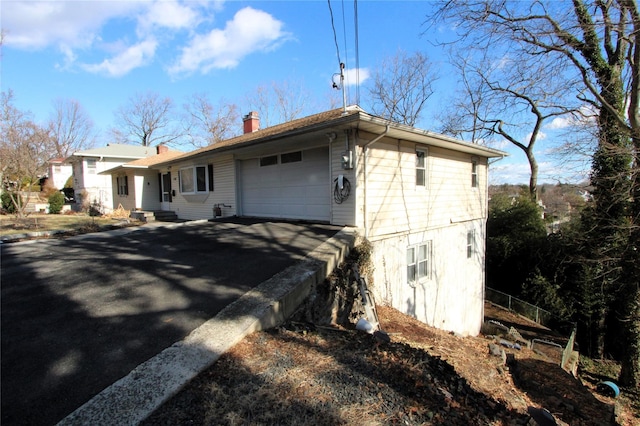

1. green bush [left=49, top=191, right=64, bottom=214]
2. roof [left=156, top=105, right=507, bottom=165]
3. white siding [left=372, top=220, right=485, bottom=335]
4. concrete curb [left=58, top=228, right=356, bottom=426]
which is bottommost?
white siding [left=372, top=220, right=485, bottom=335]

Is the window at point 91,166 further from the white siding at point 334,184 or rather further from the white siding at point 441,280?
the white siding at point 441,280

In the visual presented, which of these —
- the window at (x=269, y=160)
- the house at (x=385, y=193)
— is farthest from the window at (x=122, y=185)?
the window at (x=269, y=160)

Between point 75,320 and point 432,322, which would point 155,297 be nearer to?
point 75,320

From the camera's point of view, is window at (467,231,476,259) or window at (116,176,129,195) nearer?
window at (467,231,476,259)

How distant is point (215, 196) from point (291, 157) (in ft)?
14.7

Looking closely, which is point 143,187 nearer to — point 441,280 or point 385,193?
point 385,193

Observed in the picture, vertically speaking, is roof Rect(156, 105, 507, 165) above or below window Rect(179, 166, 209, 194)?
above

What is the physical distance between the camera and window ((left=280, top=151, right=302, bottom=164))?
906cm

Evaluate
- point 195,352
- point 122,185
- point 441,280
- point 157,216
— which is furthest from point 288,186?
point 122,185

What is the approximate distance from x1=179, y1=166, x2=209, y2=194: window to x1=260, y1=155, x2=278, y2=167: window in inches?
133

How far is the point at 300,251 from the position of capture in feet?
19.6

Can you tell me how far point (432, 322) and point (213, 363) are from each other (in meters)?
8.29

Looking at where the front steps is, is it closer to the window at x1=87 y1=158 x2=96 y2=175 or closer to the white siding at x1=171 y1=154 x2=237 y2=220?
the white siding at x1=171 y1=154 x2=237 y2=220

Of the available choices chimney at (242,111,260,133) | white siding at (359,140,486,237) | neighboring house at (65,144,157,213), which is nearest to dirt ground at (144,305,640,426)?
white siding at (359,140,486,237)
